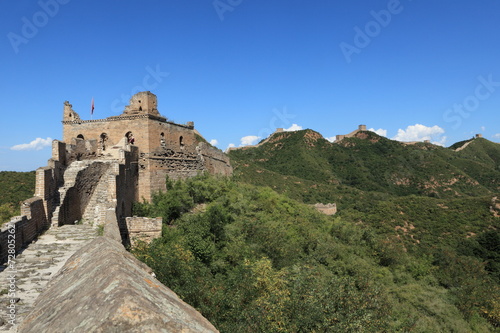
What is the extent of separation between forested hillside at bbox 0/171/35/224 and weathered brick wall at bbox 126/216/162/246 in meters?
11.8

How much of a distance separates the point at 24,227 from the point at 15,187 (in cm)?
1990

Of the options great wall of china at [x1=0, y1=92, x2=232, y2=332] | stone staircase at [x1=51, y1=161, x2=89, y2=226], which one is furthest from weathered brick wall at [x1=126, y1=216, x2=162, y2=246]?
stone staircase at [x1=51, y1=161, x2=89, y2=226]

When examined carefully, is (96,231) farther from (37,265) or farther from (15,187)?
(15,187)

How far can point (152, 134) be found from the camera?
46.4 ft

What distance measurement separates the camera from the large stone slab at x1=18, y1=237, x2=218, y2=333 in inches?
69.3

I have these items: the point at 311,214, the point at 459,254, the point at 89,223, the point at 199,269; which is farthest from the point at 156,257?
the point at 459,254

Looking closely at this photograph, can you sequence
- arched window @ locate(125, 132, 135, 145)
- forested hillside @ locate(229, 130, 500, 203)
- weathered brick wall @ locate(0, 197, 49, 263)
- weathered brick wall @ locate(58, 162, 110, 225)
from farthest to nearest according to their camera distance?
forested hillside @ locate(229, 130, 500, 203)
arched window @ locate(125, 132, 135, 145)
weathered brick wall @ locate(58, 162, 110, 225)
weathered brick wall @ locate(0, 197, 49, 263)

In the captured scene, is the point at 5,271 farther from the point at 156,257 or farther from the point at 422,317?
the point at 422,317

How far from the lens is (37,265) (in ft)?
18.9

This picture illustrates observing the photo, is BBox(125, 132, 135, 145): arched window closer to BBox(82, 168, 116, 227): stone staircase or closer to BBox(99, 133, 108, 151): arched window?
BBox(99, 133, 108, 151): arched window

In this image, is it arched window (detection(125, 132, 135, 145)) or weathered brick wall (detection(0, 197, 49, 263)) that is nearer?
weathered brick wall (detection(0, 197, 49, 263))

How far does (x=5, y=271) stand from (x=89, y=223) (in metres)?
4.43

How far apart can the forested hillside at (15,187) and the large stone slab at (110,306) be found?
1931 centimetres

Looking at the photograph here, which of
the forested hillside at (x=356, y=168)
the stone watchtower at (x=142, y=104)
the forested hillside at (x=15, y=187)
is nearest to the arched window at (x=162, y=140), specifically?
the stone watchtower at (x=142, y=104)
